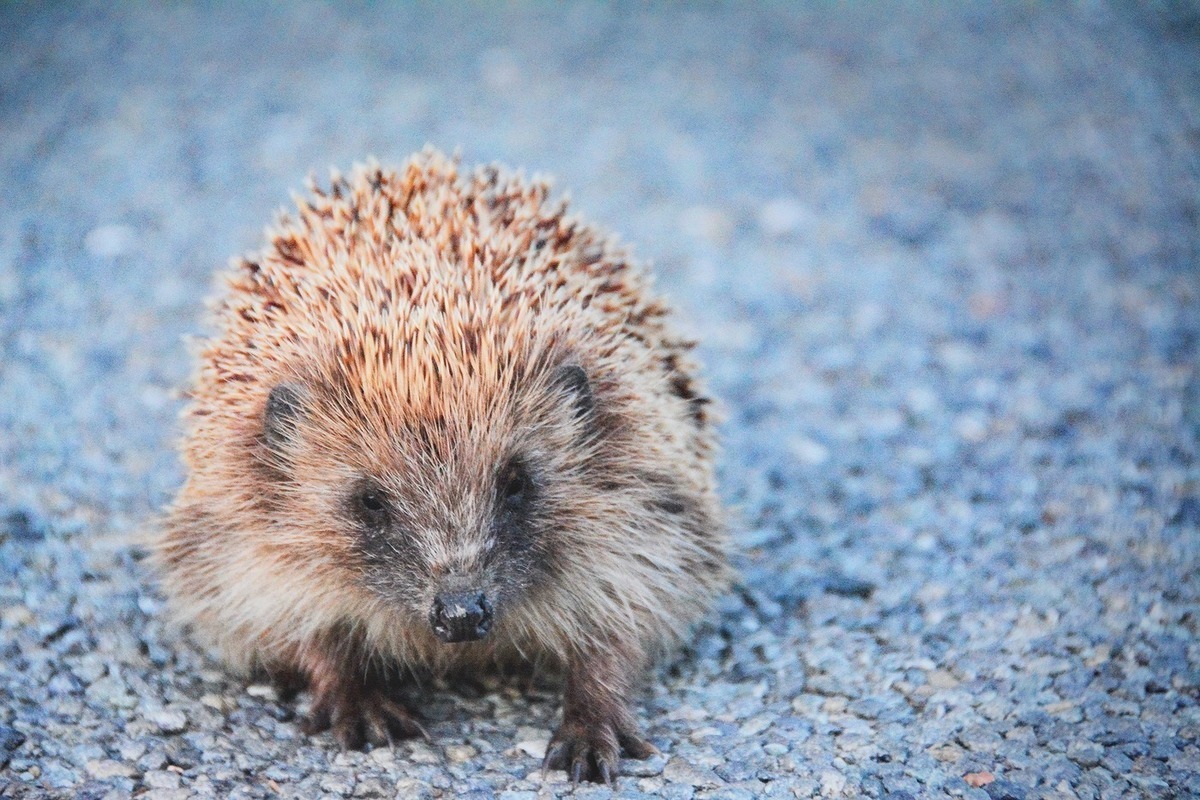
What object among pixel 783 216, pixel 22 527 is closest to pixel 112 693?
pixel 22 527

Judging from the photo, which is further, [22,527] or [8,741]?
[22,527]

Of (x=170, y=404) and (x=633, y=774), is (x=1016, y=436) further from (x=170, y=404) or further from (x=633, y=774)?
(x=170, y=404)

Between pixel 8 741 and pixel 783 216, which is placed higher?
pixel 783 216

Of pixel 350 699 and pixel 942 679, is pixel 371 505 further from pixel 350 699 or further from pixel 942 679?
pixel 942 679

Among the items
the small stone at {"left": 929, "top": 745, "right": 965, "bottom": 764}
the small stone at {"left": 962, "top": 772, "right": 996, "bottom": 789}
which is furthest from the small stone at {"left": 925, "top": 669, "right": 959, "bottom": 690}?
the small stone at {"left": 962, "top": 772, "right": 996, "bottom": 789}

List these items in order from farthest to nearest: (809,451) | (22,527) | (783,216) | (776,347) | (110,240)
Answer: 1. (783,216)
2. (110,240)
3. (776,347)
4. (809,451)
5. (22,527)

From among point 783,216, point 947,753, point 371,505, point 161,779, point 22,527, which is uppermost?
point 783,216

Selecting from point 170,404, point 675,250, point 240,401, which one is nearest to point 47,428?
point 170,404

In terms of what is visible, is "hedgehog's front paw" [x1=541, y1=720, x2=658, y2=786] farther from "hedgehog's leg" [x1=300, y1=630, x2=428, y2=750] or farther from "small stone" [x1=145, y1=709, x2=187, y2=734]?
"small stone" [x1=145, y1=709, x2=187, y2=734]
